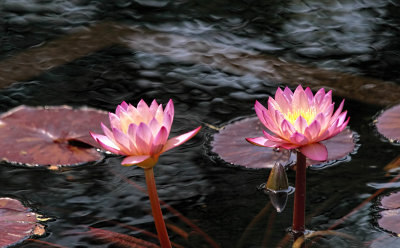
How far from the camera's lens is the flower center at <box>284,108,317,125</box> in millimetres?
1178

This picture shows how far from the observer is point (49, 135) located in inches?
68.9

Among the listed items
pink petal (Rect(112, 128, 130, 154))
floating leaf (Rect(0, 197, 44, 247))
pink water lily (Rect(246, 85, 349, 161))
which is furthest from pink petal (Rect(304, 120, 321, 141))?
floating leaf (Rect(0, 197, 44, 247))

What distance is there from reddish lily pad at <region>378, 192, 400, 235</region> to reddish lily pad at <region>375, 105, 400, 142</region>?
1.09ft

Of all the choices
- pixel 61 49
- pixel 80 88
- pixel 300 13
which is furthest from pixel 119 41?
pixel 300 13

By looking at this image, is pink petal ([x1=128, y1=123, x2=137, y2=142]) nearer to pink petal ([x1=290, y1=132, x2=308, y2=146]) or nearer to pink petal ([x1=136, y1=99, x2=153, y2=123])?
pink petal ([x1=136, y1=99, x2=153, y2=123])

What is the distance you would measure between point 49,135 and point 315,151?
86cm

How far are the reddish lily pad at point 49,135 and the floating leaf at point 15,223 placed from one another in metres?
0.23

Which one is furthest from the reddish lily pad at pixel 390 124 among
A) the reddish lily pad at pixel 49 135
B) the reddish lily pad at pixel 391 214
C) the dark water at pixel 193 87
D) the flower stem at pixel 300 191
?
the reddish lily pad at pixel 49 135

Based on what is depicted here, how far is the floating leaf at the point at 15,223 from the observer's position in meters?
1.34

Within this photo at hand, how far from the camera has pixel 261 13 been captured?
272 centimetres

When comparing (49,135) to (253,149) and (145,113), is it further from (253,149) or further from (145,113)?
(145,113)

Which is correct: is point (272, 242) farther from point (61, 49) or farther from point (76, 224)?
point (61, 49)

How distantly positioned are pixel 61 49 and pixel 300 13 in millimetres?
962

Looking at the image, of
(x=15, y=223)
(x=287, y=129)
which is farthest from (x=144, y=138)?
(x=15, y=223)
